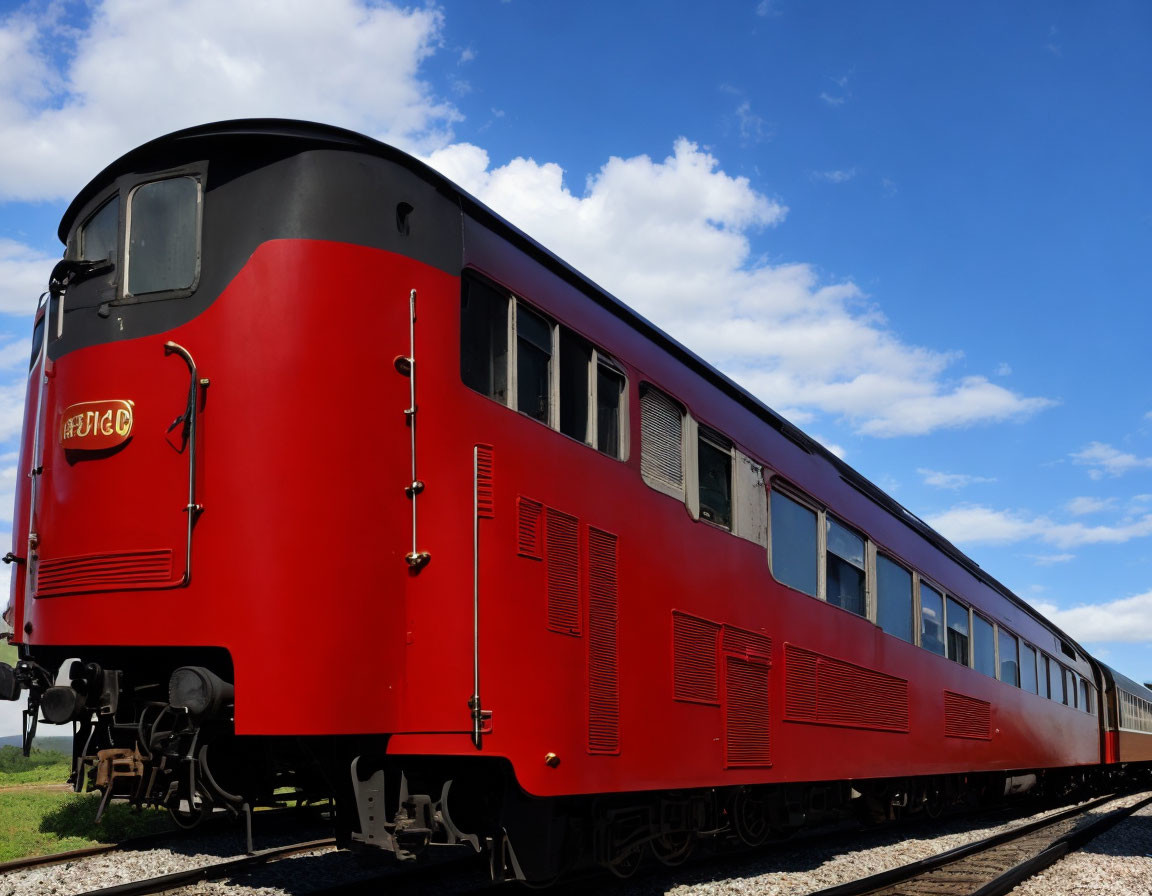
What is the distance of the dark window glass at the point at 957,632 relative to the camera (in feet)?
43.7

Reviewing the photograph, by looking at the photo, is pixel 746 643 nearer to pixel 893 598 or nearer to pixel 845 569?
pixel 845 569

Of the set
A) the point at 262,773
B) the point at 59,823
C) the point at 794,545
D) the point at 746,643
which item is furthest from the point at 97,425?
the point at 59,823

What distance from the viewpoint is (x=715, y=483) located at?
26.4 feet

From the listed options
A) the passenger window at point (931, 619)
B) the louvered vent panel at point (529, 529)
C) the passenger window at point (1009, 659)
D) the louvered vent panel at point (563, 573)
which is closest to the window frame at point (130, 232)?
the louvered vent panel at point (529, 529)

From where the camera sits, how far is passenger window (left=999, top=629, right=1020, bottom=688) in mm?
15602

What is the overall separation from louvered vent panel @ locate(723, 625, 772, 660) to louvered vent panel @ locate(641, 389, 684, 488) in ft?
3.75

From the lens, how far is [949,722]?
12.6 meters

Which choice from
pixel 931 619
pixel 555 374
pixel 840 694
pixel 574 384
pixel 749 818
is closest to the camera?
pixel 555 374

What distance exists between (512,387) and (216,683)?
7.06 feet

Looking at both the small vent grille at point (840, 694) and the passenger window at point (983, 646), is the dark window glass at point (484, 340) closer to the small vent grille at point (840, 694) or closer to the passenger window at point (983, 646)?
the small vent grille at point (840, 694)

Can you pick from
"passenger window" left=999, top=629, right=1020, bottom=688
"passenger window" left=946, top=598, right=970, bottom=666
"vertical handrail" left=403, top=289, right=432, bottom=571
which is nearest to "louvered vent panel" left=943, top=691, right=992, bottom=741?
"passenger window" left=946, top=598, right=970, bottom=666

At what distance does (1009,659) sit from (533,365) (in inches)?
476

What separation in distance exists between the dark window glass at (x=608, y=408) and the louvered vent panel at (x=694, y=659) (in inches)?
46.3

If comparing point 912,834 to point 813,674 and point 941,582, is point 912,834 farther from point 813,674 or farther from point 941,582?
point 813,674
